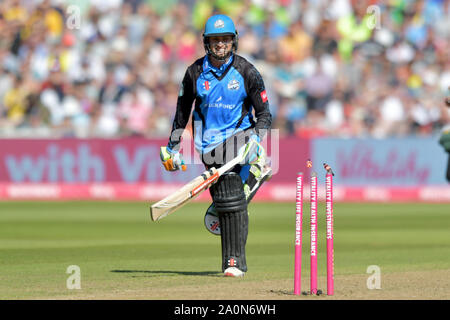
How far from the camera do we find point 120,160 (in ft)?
63.3

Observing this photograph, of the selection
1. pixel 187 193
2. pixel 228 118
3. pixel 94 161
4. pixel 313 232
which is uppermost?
pixel 228 118

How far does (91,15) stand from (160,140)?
12.0 feet

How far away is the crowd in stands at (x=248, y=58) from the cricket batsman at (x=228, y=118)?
1108cm

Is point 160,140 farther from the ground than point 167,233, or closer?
farther from the ground

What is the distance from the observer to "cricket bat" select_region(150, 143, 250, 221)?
307 inches

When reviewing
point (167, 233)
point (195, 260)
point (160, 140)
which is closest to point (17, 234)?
point (167, 233)

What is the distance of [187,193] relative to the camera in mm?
7875

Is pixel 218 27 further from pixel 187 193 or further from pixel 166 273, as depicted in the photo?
pixel 166 273

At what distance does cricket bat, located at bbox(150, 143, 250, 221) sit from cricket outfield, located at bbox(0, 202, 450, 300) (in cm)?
58

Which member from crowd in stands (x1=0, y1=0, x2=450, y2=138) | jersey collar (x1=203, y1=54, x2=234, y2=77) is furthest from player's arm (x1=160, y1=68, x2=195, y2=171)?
crowd in stands (x1=0, y1=0, x2=450, y2=138)

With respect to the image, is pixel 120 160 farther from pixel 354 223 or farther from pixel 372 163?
pixel 354 223

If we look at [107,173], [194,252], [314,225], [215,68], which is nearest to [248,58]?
[107,173]

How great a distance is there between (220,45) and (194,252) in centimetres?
345

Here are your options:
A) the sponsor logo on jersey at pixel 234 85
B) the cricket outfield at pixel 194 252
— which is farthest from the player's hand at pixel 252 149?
the cricket outfield at pixel 194 252
